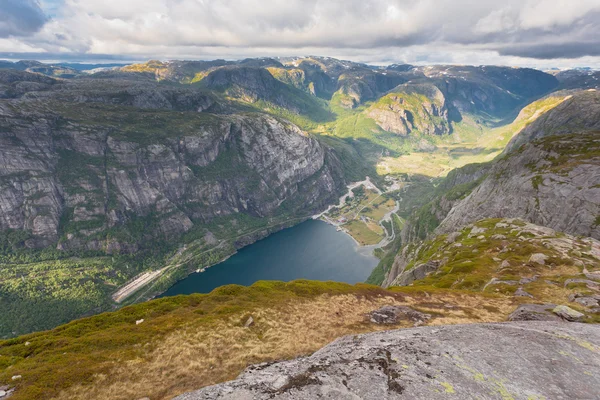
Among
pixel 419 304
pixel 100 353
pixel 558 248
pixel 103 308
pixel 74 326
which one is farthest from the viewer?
pixel 103 308

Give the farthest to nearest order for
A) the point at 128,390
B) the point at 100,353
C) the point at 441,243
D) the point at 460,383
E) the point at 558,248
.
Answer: the point at 441,243 < the point at 558,248 < the point at 100,353 < the point at 128,390 < the point at 460,383

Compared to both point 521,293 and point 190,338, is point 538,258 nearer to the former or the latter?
point 521,293

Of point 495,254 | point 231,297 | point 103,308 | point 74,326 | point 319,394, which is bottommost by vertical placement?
point 103,308

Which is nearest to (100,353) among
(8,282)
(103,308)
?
(103,308)

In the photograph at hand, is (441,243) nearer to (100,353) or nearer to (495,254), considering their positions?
(495,254)

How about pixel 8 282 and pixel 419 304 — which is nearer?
pixel 419 304

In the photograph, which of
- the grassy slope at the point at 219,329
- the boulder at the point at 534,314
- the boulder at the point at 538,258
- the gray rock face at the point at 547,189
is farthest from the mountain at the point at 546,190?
the boulder at the point at 534,314

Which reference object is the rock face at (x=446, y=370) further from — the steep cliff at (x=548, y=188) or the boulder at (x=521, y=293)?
the steep cliff at (x=548, y=188)
